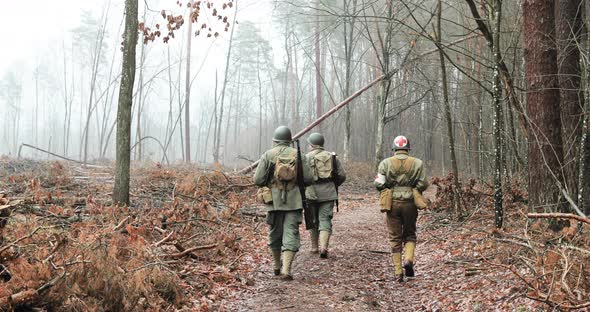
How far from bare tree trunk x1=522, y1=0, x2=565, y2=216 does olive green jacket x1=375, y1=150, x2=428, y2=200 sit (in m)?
1.48

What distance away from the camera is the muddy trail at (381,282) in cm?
477

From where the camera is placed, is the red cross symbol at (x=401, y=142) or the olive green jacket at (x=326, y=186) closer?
the red cross symbol at (x=401, y=142)

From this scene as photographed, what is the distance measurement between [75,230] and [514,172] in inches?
436

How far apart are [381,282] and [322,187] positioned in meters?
1.91

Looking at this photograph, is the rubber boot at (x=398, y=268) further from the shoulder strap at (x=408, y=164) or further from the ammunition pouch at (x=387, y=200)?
the shoulder strap at (x=408, y=164)

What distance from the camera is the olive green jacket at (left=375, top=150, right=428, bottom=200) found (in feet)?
19.6

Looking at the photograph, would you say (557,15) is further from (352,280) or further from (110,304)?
(110,304)

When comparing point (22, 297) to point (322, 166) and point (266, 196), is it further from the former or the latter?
point (322, 166)

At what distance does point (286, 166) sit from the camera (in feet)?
19.1

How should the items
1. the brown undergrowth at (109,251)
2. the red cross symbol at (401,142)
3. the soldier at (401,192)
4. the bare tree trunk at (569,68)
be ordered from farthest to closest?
the bare tree trunk at (569,68) < the red cross symbol at (401,142) < the soldier at (401,192) < the brown undergrowth at (109,251)

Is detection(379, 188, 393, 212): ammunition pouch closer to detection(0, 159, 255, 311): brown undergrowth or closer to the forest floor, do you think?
the forest floor

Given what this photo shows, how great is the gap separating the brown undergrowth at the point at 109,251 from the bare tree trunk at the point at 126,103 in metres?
0.56

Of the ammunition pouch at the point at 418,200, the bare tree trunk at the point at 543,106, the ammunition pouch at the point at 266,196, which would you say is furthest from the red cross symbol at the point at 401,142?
the ammunition pouch at the point at 266,196

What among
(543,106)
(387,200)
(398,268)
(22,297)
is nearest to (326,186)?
(387,200)
